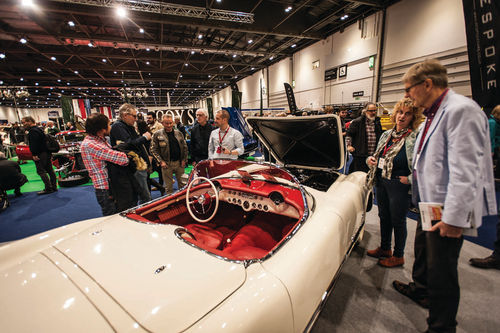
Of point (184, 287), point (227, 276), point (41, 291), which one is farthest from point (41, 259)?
point (227, 276)

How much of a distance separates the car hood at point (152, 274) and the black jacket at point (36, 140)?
18.3 ft

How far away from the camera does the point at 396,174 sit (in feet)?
6.93

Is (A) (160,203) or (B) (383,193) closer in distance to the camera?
(A) (160,203)

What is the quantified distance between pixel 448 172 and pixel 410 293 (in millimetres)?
1371

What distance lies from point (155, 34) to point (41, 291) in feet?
44.8

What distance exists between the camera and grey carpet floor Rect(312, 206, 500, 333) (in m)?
1.71

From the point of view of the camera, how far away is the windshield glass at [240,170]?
218cm

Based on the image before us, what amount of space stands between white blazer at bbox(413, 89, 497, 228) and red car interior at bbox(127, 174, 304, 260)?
0.91 m

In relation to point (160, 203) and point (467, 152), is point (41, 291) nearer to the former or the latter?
point (160, 203)

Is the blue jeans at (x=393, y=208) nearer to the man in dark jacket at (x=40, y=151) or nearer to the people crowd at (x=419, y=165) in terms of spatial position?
the people crowd at (x=419, y=165)

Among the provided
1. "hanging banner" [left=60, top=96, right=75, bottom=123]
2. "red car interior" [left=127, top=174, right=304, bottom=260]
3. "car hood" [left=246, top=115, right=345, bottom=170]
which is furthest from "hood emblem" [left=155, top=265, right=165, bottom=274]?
"hanging banner" [left=60, top=96, right=75, bottom=123]

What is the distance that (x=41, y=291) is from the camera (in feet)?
3.08

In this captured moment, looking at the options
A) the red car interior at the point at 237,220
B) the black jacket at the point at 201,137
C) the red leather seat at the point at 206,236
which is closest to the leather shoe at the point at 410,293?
the red car interior at the point at 237,220

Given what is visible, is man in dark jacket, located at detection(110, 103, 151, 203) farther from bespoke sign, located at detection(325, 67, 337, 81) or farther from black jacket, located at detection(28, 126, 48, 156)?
bespoke sign, located at detection(325, 67, 337, 81)
